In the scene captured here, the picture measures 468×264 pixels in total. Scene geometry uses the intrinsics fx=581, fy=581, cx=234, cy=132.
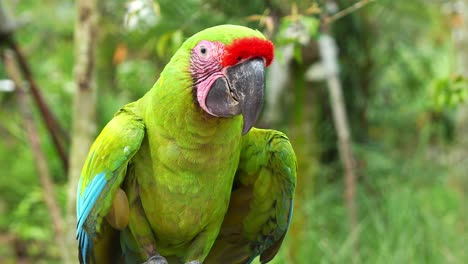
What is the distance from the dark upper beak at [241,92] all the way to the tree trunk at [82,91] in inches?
34.9

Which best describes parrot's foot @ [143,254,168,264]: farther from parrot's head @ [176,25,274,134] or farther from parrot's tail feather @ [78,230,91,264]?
parrot's head @ [176,25,274,134]

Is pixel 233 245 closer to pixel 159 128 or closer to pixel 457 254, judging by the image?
pixel 159 128

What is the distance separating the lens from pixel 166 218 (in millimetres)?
1355

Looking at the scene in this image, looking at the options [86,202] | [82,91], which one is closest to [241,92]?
[86,202]

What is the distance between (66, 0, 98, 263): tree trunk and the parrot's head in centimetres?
84

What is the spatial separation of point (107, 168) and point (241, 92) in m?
0.36


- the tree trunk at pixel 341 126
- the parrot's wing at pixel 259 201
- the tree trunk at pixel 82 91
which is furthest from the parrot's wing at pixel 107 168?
the tree trunk at pixel 341 126

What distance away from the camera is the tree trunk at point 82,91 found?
1914 millimetres

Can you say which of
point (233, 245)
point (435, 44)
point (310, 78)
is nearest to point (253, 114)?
point (233, 245)

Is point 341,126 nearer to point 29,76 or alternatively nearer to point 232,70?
point 29,76

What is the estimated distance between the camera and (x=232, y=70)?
1.16m

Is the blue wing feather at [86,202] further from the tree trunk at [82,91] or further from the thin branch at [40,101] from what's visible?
the thin branch at [40,101]

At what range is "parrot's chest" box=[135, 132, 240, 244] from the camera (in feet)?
4.21

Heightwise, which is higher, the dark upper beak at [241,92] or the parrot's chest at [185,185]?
the dark upper beak at [241,92]
